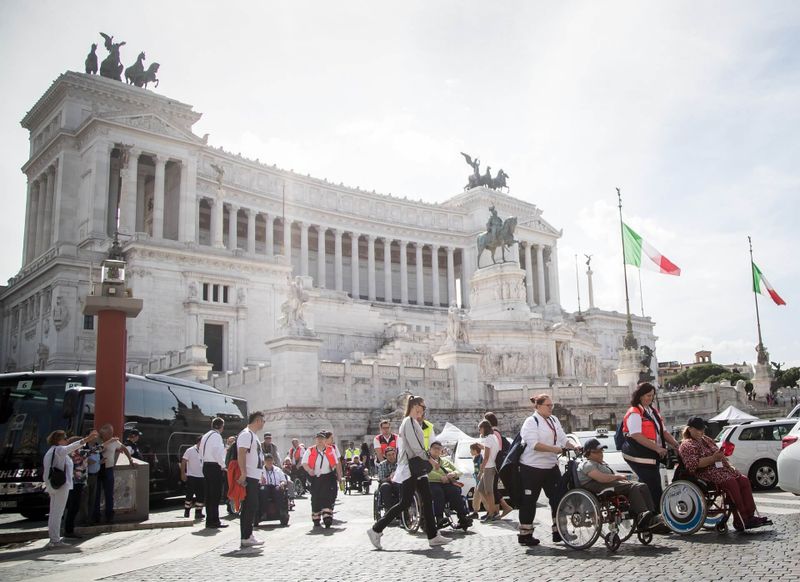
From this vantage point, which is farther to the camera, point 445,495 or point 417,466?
point 445,495

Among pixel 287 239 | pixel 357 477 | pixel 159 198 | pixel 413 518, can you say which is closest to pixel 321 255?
pixel 287 239

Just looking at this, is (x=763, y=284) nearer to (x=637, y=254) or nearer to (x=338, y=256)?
(x=637, y=254)

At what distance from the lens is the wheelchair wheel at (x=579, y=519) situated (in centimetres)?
952

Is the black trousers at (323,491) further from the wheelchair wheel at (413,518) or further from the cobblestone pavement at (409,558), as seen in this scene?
the wheelchair wheel at (413,518)

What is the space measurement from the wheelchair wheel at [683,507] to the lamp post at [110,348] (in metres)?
10.1

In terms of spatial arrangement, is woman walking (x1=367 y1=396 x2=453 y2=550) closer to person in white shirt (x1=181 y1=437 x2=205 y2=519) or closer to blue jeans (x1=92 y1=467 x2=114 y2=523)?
blue jeans (x1=92 y1=467 x2=114 y2=523)

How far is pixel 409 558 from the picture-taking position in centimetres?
995

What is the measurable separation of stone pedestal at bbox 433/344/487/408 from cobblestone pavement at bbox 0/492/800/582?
24.6 metres

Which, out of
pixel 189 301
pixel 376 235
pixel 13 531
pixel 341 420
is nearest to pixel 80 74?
pixel 189 301

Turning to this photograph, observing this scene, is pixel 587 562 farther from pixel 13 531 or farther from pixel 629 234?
pixel 629 234

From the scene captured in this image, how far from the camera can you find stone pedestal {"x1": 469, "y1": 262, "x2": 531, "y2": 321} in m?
58.4

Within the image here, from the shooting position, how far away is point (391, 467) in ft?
50.4

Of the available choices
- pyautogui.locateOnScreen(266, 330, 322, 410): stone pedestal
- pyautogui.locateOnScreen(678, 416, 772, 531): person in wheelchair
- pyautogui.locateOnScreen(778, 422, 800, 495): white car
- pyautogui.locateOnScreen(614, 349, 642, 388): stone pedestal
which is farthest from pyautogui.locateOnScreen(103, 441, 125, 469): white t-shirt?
pyautogui.locateOnScreen(614, 349, 642, 388): stone pedestal

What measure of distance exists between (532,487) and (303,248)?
7200 centimetres
